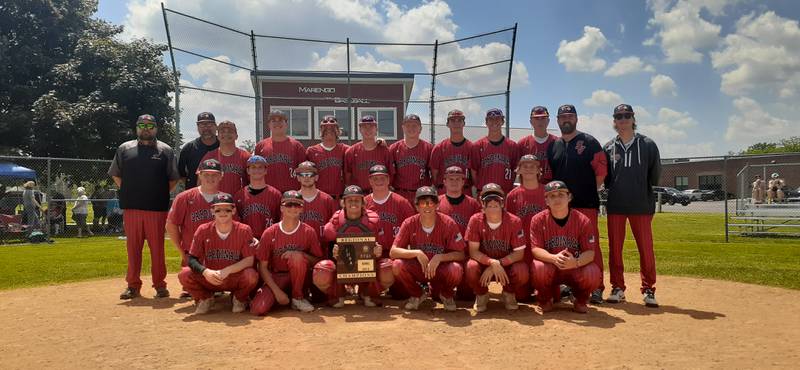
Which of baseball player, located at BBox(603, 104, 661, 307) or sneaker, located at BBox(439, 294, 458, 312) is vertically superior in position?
baseball player, located at BBox(603, 104, 661, 307)

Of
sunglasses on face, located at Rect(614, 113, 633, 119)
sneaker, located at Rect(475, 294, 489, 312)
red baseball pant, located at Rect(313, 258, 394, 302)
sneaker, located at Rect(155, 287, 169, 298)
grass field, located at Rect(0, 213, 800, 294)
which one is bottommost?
grass field, located at Rect(0, 213, 800, 294)

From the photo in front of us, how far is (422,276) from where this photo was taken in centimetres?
573

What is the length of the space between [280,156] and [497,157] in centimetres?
305

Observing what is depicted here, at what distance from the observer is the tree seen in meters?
19.2

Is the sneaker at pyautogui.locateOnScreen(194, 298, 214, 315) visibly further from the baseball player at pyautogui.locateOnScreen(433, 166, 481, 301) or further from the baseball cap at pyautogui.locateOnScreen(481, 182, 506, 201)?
the baseball cap at pyautogui.locateOnScreen(481, 182, 506, 201)

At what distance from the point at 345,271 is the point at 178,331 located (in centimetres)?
181

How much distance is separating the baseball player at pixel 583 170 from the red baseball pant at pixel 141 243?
→ 5558mm

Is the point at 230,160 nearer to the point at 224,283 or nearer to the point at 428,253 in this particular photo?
the point at 224,283

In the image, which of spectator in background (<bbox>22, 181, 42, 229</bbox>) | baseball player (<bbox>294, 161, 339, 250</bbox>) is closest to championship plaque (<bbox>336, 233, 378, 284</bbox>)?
baseball player (<bbox>294, 161, 339, 250</bbox>)

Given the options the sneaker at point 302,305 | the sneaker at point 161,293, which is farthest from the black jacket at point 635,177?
the sneaker at point 161,293

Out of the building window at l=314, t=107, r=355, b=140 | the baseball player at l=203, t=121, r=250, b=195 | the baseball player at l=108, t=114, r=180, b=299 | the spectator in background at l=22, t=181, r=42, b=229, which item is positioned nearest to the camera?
the baseball player at l=203, t=121, r=250, b=195

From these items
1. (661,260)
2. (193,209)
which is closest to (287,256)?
(193,209)

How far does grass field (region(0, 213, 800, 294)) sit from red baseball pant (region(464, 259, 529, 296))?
306 cm

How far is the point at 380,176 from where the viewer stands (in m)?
6.16
